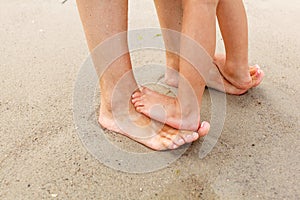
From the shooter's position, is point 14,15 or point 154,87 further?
point 14,15

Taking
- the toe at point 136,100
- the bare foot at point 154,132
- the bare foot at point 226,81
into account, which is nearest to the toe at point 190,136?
the bare foot at point 154,132

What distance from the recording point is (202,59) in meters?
1.00

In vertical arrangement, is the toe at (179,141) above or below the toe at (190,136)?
below

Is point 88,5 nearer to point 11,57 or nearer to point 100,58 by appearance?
point 100,58

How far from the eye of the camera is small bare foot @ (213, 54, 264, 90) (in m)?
1.23

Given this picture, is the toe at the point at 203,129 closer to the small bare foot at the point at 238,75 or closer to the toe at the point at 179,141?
the toe at the point at 179,141

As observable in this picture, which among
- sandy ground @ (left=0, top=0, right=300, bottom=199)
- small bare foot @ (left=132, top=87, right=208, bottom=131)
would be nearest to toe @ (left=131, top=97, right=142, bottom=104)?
small bare foot @ (left=132, top=87, right=208, bottom=131)

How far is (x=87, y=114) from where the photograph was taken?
3.98 ft

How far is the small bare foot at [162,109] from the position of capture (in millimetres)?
1061

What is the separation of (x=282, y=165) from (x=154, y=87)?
0.48 metres

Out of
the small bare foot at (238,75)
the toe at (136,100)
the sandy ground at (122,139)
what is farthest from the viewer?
the small bare foot at (238,75)

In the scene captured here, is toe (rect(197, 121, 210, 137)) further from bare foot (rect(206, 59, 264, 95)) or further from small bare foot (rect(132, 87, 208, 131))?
bare foot (rect(206, 59, 264, 95))

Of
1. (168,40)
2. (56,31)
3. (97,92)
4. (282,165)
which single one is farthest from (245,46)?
(56,31)

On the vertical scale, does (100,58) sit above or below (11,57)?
above
